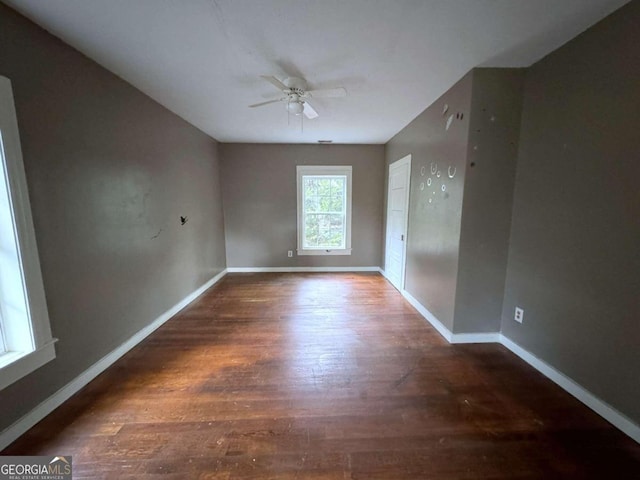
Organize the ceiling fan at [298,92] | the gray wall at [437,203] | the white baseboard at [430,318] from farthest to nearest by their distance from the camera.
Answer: the white baseboard at [430,318]
the gray wall at [437,203]
the ceiling fan at [298,92]

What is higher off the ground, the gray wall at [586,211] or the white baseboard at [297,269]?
the gray wall at [586,211]

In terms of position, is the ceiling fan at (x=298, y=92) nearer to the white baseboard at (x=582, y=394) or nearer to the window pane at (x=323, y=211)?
the window pane at (x=323, y=211)

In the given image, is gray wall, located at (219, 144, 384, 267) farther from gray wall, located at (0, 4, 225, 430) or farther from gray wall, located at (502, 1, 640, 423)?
gray wall, located at (502, 1, 640, 423)

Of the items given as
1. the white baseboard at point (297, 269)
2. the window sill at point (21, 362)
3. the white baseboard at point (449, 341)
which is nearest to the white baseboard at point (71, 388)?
the white baseboard at point (449, 341)

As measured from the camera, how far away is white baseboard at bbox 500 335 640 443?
138 centimetres

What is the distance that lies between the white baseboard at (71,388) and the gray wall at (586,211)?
3.46 meters

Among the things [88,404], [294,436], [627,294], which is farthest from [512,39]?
[88,404]

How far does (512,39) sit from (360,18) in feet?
3.57

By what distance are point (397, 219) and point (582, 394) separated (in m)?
2.67

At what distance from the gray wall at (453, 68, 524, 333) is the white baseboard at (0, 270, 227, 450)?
119 inches

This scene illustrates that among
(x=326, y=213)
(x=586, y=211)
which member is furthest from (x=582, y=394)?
(x=326, y=213)

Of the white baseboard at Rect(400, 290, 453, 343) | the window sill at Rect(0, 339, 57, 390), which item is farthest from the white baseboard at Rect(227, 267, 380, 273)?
the window sill at Rect(0, 339, 57, 390)

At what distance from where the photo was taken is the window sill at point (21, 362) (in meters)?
1.29

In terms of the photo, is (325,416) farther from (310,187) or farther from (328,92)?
(310,187)
